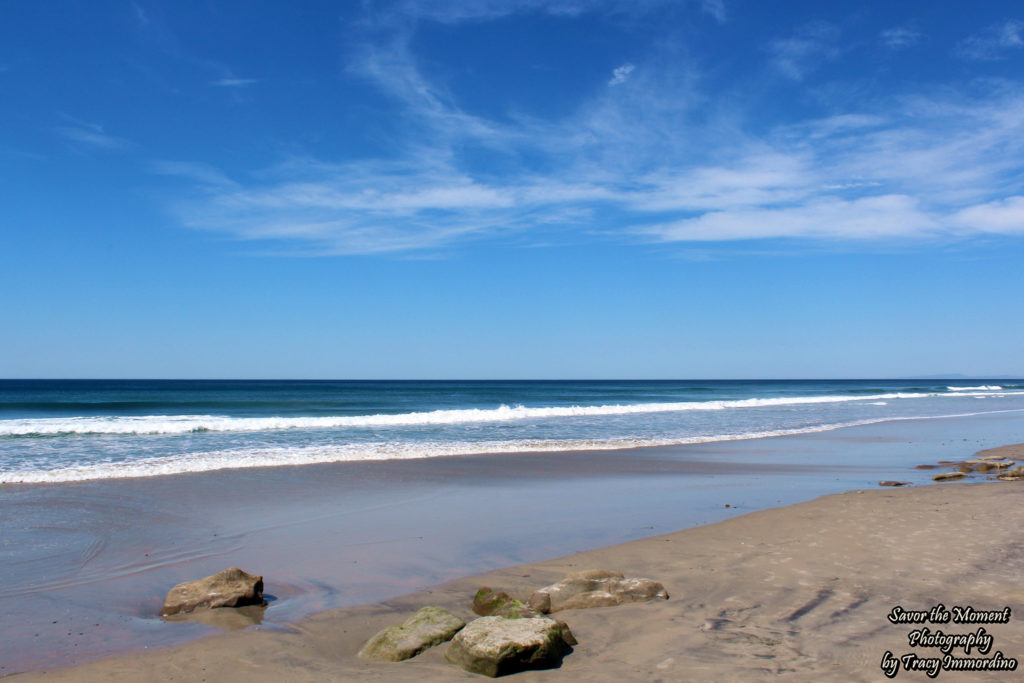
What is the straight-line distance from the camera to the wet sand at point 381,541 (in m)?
5.23

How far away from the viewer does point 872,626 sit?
5012 mm

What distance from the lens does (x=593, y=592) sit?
5.78 meters

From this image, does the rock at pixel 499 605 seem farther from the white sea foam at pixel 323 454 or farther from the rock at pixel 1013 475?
the rock at pixel 1013 475

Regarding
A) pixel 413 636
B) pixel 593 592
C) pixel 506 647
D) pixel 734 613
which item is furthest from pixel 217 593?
pixel 734 613

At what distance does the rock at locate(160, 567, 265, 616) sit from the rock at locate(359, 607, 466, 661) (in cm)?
157

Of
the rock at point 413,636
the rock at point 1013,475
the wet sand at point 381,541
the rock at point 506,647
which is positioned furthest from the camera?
the rock at point 1013,475

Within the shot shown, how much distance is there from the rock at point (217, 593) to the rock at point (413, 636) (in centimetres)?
157

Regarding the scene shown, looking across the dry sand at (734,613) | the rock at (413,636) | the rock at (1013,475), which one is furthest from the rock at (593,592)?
the rock at (1013,475)

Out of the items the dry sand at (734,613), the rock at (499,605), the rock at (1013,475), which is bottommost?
the rock at (1013,475)

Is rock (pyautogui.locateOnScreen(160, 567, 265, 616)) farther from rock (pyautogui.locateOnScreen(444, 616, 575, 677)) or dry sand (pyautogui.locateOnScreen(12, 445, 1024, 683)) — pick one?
rock (pyautogui.locateOnScreen(444, 616, 575, 677))

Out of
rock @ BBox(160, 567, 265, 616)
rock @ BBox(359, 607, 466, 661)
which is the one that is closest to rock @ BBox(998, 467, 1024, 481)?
rock @ BBox(359, 607, 466, 661)

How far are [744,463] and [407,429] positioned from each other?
1333cm

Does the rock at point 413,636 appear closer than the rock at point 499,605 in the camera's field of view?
Yes

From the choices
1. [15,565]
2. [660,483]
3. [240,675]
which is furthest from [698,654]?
[660,483]
